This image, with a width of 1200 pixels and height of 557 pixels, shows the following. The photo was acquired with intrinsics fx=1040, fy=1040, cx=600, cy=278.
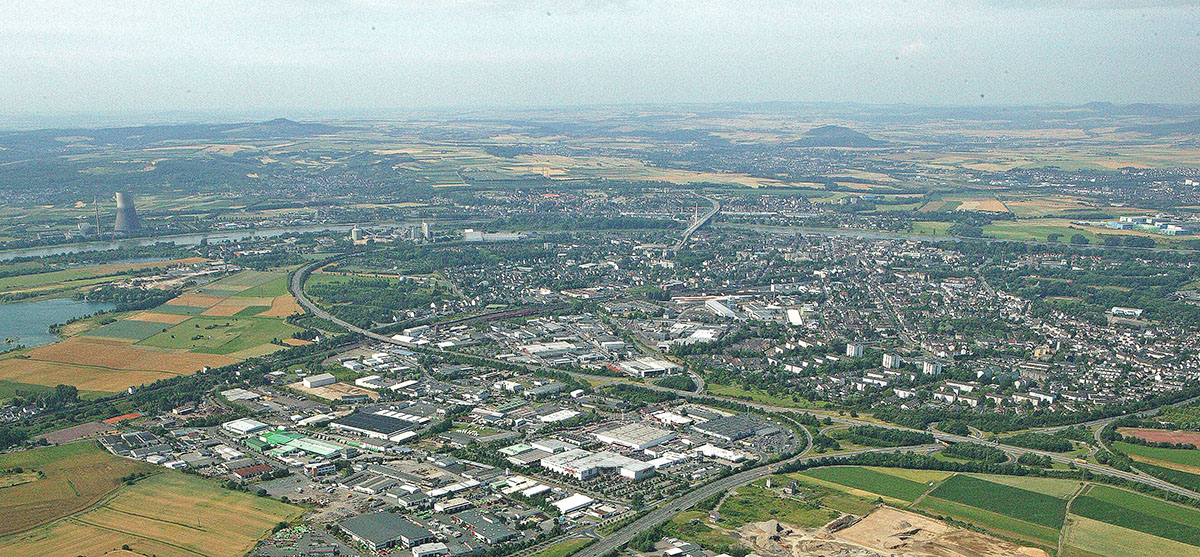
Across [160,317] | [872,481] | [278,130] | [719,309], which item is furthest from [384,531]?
[278,130]

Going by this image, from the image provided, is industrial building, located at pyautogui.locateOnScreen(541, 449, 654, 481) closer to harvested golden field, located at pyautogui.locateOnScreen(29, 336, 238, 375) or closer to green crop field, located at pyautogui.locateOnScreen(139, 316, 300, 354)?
harvested golden field, located at pyautogui.locateOnScreen(29, 336, 238, 375)

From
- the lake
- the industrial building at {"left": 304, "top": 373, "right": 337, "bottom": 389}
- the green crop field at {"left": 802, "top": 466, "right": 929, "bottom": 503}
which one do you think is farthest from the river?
the green crop field at {"left": 802, "top": 466, "right": 929, "bottom": 503}

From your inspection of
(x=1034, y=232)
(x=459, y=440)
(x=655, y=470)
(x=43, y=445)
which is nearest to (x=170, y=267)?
(x=43, y=445)

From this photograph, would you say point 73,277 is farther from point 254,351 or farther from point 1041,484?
point 1041,484

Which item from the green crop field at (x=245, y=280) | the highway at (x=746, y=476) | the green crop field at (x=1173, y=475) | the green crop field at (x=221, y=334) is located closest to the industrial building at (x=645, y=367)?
the highway at (x=746, y=476)

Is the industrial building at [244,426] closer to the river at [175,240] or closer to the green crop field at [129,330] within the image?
the green crop field at [129,330]

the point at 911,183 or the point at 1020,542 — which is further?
the point at 911,183

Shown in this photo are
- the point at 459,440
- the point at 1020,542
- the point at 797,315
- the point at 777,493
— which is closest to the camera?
the point at 1020,542

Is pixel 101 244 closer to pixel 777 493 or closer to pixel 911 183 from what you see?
pixel 777 493
